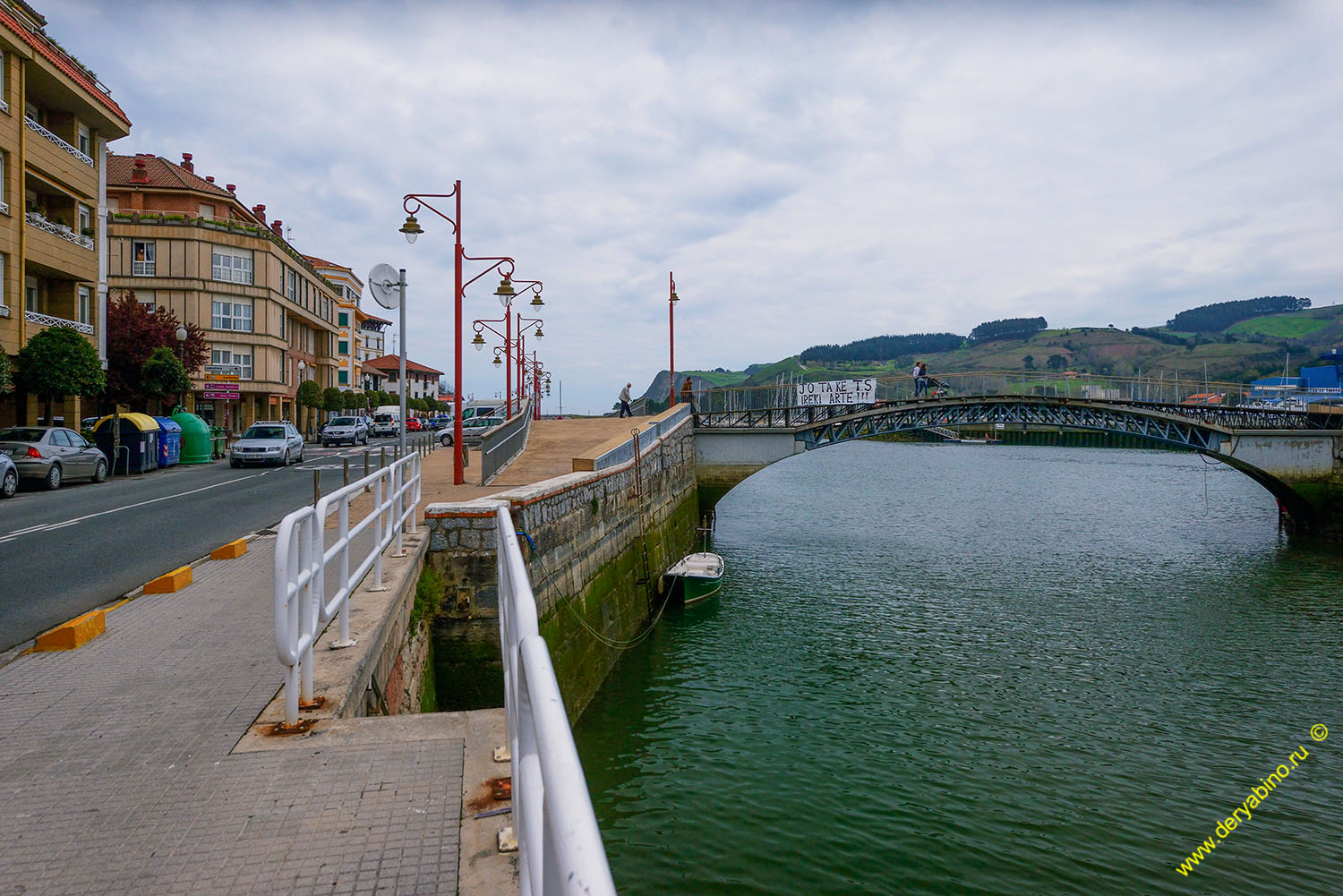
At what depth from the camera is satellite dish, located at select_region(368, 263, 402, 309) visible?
14.6 m

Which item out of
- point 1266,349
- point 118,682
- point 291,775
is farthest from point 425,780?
point 1266,349

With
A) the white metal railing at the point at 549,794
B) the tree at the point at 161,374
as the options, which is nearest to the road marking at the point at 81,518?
the tree at the point at 161,374

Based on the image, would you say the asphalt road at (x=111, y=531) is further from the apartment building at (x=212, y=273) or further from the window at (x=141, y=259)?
the window at (x=141, y=259)

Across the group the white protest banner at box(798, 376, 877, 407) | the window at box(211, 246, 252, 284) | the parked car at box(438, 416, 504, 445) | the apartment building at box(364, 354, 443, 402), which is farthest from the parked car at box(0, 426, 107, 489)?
the apartment building at box(364, 354, 443, 402)

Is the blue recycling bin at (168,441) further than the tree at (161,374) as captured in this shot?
No

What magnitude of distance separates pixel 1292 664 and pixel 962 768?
9.48 meters

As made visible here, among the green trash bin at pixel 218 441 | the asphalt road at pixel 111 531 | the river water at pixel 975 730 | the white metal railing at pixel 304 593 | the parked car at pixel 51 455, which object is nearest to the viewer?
the white metal railing at pixel 304 593

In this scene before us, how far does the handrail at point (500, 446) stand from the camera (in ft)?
57.0

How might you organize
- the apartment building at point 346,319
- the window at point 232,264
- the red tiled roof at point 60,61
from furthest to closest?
the apartment building at point 346,319 < the window at point 232,264 < the red tiled roof at point 60,61

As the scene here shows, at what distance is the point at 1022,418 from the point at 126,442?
33.2 meters

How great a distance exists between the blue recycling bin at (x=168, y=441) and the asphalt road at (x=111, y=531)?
12.0ft

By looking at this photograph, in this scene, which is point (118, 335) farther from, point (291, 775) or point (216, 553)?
point (291, 775)

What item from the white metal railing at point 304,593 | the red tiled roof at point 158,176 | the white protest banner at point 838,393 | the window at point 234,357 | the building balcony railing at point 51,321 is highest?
the red tiled roof at point 158,176

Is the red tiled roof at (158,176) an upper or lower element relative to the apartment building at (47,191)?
upper
